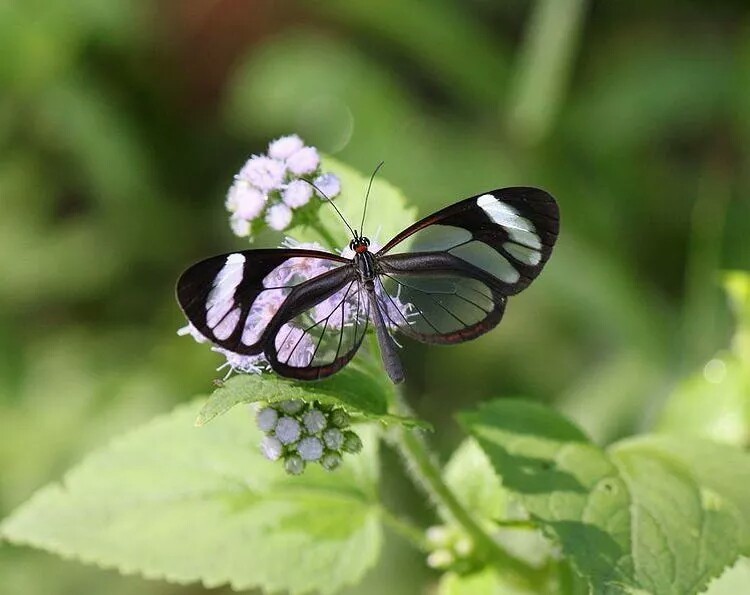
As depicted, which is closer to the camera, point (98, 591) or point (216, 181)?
point (98, 591)

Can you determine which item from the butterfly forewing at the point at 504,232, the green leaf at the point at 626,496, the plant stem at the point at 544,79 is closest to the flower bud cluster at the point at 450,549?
the green leaf at the point at 626,496

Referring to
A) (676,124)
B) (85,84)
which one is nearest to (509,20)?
(676,124)

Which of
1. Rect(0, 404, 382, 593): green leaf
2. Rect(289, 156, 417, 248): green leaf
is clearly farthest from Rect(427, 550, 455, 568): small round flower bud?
Rect(289, 156, 417, 248): green leaf

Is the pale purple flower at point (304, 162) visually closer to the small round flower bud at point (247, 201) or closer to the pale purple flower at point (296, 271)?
the small round flower bud at point (247, 201)

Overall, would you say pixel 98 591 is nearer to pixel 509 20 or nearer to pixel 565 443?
pixel 565 443

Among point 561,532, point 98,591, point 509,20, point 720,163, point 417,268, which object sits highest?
point 509,20

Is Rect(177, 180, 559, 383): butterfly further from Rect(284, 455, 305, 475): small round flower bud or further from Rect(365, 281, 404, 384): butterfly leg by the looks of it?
Rect(284, 455, 305, 475): small round flower bud

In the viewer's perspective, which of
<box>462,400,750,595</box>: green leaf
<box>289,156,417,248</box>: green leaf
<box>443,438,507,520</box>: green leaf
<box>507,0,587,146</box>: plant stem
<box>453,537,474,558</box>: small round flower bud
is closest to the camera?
<box>462,400,750,595</box>: green leaf

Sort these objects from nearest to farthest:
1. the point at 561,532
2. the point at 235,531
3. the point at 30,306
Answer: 1. the point at 561,532
2. the point at 235,531
3. the point at 30,306
